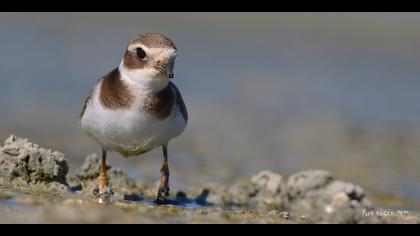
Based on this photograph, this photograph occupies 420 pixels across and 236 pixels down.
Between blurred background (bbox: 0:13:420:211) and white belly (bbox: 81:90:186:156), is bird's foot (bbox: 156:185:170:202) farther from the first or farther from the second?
blurred background (bbox: 0:13:420:211)

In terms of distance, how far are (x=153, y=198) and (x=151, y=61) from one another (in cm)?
188

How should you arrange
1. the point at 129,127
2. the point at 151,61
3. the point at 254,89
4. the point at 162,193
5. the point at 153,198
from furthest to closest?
1. the point at 254,89
2. the point at 153,198
3. the point at 162,193
4. the point at 129,127
5. the point at 151,61

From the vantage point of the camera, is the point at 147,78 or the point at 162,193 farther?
the point at 162,193

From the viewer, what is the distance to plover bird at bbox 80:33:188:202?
757cm

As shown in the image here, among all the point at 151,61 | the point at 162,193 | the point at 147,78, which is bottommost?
the point at 162,193

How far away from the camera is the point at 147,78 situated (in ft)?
24.9

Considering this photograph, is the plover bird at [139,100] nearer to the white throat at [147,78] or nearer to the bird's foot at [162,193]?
the white throat at [147,78]

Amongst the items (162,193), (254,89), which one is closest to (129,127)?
(162,193)

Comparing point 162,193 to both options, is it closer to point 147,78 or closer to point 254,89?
point 147,78

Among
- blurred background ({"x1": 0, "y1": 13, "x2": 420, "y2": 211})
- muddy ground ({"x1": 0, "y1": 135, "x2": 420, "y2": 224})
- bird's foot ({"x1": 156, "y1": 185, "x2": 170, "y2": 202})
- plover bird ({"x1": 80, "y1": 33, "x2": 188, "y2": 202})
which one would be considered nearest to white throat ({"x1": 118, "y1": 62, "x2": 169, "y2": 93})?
plover bird ({"x1": 80, "y1": 33, "x2": 188, "y2": 202})

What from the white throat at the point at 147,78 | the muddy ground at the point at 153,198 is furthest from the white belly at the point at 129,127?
the muddy ground at the point at 153,198

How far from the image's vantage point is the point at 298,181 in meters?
9.73

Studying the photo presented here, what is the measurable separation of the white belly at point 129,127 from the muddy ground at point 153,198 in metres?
0.50
